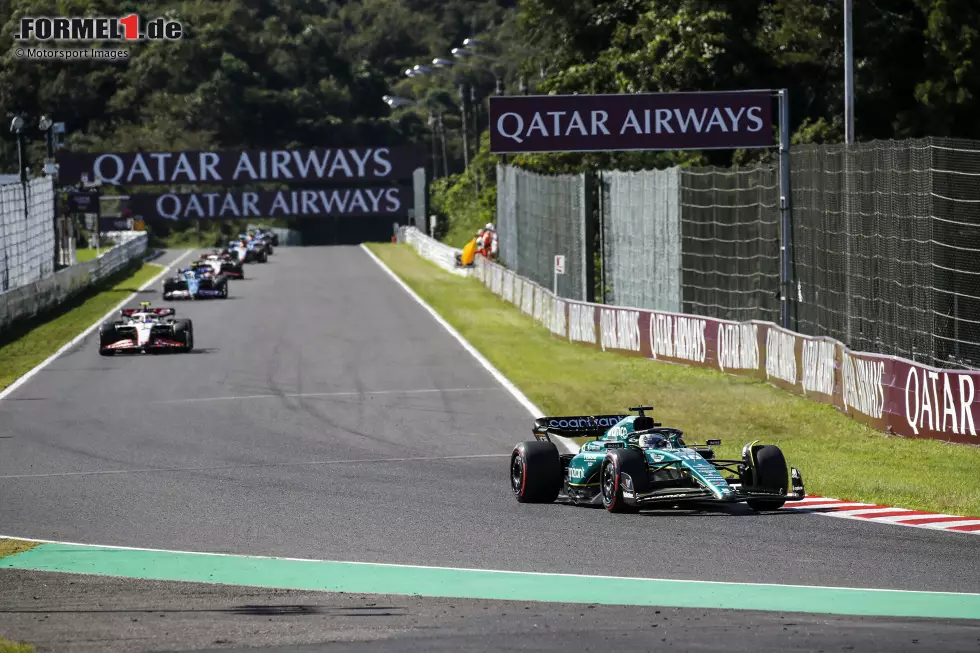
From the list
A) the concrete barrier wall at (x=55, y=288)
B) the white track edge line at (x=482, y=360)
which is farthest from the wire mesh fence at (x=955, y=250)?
the concrete barrier wall at (x=55, y=288)

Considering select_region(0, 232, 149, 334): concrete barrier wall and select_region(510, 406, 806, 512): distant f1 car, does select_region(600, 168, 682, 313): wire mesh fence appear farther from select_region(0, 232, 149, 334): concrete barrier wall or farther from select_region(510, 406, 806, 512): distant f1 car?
select_region(510, 406, 806, 512): distant f1 car

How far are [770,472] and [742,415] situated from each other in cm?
894

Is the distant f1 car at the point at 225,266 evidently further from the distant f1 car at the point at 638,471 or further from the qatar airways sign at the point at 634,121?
the distant f1 car at the point at 638,471

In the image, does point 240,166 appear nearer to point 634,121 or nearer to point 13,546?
point 634,121

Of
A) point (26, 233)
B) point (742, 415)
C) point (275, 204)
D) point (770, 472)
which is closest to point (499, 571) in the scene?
point (770, 472)

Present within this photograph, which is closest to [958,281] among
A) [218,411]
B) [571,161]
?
[218,411]

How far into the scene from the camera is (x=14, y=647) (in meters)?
9.49

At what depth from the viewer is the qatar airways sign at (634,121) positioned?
1325 inches

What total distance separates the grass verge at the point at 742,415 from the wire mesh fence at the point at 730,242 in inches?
84.0

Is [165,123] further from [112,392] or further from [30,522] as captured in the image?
[30,522]

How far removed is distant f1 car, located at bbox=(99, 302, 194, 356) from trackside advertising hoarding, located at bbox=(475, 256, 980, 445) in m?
9.02

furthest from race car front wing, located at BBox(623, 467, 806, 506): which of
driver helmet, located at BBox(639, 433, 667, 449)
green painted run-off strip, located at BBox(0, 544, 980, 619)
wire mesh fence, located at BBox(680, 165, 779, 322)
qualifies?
wire mesh fence, located at BBox(680, 165, 779, 322)

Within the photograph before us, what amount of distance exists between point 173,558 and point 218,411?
12390 mm

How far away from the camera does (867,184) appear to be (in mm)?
25797
